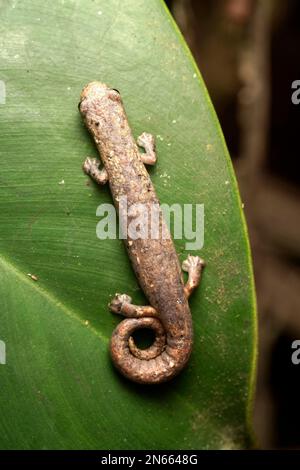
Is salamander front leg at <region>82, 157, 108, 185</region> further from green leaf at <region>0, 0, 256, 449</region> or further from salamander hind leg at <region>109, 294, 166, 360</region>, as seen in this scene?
salamander hind leg at <region>109, 294, 166, 360</region>

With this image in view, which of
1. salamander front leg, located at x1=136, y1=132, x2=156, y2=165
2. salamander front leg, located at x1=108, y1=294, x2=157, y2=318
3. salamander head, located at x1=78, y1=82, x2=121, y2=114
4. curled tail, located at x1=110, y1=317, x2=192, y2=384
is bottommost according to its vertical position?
curled tail, located at x1=110, y1=317, x2=192, y2=384

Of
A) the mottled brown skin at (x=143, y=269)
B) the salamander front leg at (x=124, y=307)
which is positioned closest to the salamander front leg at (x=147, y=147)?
the mottled brown skin at (x=143, y=269)

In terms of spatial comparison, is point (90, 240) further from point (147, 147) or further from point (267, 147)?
point (267, 147)

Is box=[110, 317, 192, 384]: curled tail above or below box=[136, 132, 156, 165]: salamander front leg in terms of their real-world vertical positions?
below

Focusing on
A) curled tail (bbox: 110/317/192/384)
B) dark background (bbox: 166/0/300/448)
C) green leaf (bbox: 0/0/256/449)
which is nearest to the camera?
green leaf (bbox: 0/0/256/449)

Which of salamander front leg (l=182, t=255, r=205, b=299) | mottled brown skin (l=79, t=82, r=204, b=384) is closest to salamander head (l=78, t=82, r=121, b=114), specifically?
mottled brown skin (l=79, t=82, r=204, b=384)

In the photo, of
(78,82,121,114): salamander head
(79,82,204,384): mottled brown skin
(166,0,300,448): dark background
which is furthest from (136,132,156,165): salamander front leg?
(166,0,300,448): dark background

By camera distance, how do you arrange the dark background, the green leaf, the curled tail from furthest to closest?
the dark background
the curled tail
the green leaf

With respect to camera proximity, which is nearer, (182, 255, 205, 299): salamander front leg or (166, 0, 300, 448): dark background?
(182, 255, 205, 299): salamander front leg
